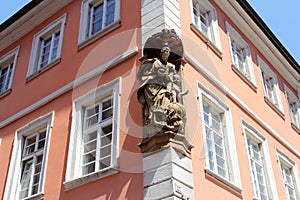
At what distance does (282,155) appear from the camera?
11.9 meters

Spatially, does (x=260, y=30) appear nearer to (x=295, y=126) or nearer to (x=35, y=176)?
(x=295, y=126)

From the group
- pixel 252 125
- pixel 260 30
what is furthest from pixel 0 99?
pixel 260 30

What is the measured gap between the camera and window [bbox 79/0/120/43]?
400 inches

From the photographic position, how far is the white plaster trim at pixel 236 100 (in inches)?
356

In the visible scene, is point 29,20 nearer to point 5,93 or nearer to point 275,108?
point 5,93

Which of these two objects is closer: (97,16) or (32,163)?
(32,163)

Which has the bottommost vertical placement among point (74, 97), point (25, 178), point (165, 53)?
point (25, 178)

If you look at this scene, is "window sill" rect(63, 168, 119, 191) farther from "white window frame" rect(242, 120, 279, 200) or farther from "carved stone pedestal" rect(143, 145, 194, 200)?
"white window frame" rect(242, 120, 279, 200)

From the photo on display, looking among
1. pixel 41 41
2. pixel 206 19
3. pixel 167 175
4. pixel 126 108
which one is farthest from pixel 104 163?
pixel 41 41

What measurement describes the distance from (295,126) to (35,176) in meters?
8.88

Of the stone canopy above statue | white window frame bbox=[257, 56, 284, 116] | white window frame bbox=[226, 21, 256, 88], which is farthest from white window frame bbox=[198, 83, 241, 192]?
white window frame bbox=[257, 56, 284, 116]

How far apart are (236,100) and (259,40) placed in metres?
3.91

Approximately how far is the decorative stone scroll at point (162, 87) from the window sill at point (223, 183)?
1.20m

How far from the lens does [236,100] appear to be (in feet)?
33.9
